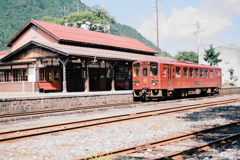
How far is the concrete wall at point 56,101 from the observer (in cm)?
1307

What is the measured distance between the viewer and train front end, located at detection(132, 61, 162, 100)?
58.1 ft

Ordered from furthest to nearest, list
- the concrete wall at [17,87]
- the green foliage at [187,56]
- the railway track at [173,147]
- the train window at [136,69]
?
the green foliage at [187,56], the concrete wall at [17,87], the train window at [136,69], the railway track at [173,147]

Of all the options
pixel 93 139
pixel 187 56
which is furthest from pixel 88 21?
pixel 187 56

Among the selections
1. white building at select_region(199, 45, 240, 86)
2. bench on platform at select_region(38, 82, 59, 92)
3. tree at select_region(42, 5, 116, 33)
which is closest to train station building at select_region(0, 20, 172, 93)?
bench on platform at select_region(38, 82, 59, 92)

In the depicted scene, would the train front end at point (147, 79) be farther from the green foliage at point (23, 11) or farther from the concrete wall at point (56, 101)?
the green foliage at point (23, 11)

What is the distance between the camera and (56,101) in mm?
15141

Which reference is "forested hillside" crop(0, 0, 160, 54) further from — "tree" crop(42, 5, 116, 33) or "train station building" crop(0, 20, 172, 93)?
"train station building" crop(0, 20, 172, 93)

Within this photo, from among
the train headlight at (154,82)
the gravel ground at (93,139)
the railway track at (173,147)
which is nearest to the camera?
the railway track at (173,147)

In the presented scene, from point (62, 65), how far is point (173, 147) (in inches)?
676

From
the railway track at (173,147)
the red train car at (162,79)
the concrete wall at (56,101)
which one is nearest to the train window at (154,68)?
the red train car at (162,79)

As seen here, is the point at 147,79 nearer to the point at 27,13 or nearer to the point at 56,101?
the point at 56,101

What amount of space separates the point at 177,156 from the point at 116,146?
5.71 feet

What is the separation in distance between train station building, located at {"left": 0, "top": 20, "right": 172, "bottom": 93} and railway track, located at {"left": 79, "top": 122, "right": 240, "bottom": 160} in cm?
1256

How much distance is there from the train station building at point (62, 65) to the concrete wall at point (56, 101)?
2359 mm
